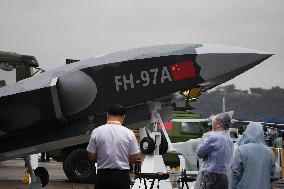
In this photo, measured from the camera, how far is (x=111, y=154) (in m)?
7.68

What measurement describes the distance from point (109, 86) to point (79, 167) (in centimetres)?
478

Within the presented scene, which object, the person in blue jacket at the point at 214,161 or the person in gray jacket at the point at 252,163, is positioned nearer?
the person in gray jacket at the point at 252,163

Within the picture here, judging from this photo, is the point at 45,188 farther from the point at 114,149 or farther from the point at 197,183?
the point at 114,149

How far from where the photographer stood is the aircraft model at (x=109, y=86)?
14.0 m

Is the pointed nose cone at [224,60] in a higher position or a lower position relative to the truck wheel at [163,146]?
higher

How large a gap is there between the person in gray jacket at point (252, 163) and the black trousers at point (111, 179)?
5.29 ft

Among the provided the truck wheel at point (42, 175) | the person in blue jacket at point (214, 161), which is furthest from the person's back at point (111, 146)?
the truck wheel at point (42, 175)

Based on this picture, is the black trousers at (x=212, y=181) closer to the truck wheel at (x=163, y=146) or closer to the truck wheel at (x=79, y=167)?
the truck wheel at (x=163, y=146)

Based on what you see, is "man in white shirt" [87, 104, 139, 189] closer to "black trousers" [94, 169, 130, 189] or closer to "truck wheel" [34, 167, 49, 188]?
"black trousers" [94, 169, 130, 189]

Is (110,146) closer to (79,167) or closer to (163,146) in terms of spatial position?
(163,146)

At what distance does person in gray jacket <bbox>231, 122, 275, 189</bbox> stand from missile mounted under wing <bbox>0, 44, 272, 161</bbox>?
18.4 ft

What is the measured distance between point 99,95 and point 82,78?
0.54 meters

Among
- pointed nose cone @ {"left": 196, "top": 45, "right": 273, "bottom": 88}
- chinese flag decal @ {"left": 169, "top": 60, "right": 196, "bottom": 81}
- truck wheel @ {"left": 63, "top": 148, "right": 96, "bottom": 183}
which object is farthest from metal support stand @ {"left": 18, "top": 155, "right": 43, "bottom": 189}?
pointed nose cone @ {"left": 196, "top": 45, "right": 273, "bottom": 88}

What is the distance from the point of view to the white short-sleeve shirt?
7.67 metres
